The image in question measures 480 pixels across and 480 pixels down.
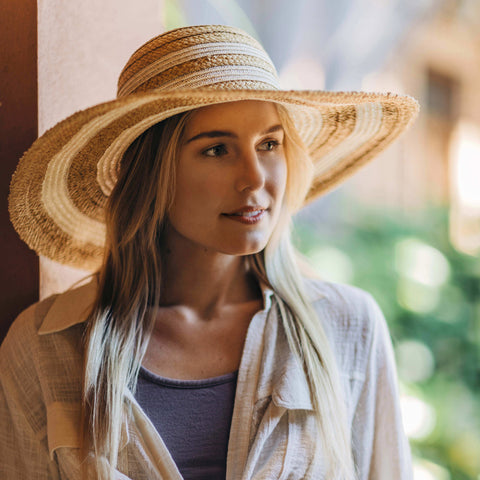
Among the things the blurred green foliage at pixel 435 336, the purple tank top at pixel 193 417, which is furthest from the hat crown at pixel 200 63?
the blurred green foliage at pixel 435 336

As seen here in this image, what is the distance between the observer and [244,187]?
1.01m

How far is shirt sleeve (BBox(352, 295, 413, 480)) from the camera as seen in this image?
1.17m

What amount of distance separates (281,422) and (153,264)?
0.39 metres

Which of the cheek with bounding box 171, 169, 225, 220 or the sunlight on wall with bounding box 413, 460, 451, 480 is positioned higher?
the cheek with bounding box 171, 169, 225, 220

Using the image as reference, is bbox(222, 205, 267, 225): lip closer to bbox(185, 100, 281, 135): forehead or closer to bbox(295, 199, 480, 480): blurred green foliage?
bbox(185, 100, 281, 135): forehead

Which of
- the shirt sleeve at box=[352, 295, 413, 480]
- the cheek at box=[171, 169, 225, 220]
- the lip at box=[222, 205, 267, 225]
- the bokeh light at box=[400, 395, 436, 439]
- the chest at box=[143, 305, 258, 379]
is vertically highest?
the cheek at box=[171, 169, 225, 220]

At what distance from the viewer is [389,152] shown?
129 inches

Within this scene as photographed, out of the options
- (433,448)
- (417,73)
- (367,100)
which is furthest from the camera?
(417,73)

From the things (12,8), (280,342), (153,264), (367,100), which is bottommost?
(280,342)

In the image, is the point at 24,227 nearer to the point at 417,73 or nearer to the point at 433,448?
the point at 433,448

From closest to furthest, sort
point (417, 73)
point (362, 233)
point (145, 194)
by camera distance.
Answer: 1. point (145, 194)
2. point (362, 233)
3. point (417, 73)

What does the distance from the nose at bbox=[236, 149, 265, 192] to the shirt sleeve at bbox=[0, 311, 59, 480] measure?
50 centimetres

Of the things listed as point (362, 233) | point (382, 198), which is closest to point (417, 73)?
point (382, 198)

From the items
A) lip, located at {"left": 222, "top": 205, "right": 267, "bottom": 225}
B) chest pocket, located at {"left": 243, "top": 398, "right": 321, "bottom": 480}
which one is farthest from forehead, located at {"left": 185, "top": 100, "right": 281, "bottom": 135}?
chest pocket, located at {"left": 243, "top": 398, "right": 321, "bottom": 480}
